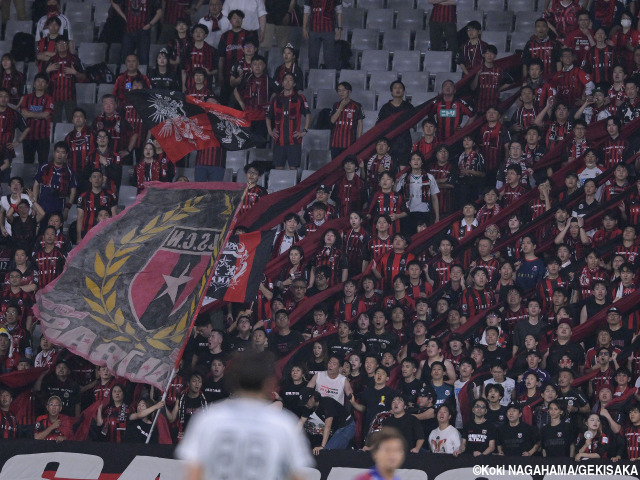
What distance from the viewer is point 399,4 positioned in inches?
868

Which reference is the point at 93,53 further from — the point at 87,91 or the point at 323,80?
the point at 323,80

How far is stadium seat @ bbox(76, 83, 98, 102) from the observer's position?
21094mm

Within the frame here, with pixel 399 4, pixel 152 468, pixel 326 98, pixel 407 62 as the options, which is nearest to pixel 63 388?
pixel 152 468

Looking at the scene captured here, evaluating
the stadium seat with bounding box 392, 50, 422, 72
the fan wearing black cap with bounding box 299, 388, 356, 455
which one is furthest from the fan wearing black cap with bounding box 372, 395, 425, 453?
the stadium seat with bounding box 392, 50, 422, 72

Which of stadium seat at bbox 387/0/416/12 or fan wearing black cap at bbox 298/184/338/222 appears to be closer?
fan wearing black cap at bbox 298/184/338/222

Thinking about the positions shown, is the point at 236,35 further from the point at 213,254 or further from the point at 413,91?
the point at 213,254

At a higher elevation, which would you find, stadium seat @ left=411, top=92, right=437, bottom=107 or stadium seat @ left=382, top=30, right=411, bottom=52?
stadium seat @ left=382, top=30, right=411, bottom=52

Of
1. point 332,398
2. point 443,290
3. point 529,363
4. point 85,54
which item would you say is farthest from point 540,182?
point 85,54

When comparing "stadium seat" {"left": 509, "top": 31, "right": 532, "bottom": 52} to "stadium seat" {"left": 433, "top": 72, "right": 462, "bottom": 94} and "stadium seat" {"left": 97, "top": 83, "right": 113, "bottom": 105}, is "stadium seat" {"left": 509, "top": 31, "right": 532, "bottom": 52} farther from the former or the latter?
"stadium seat" {"left": 97, "top": 83, "right": 113, "bottom": 105}

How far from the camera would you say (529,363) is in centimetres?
1474

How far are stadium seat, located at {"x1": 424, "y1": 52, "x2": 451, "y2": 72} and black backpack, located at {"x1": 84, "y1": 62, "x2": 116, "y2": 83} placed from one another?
518cm

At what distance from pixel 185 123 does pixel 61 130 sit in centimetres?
401

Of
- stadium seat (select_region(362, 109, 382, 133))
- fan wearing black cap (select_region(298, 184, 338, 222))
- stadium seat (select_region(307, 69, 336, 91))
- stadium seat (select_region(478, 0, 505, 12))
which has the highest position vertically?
stadium seat (select_region(478, 0, 505, 12))

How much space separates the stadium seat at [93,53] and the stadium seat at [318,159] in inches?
175
